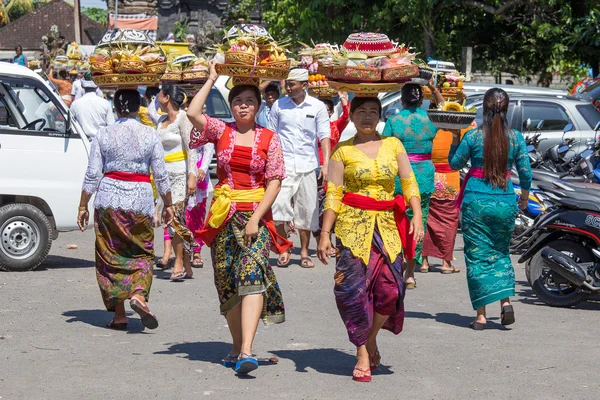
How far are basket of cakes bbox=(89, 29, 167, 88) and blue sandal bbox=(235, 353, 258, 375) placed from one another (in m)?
2.59

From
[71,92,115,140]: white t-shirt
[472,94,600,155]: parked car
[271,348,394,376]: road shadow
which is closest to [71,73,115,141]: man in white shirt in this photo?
[71,92,115,140]: white t-shirt

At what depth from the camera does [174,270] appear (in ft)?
35.9

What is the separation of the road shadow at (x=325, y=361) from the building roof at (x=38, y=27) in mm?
61724

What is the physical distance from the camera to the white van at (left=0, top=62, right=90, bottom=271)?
36.6ft

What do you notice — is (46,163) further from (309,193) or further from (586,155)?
(586,155)

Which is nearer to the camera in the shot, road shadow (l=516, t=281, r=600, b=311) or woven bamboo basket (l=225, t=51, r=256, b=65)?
woven bamboo basket (l=225, t=51, r=256, b=65)

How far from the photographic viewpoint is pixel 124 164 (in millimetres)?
8438

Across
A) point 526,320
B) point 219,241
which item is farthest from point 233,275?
point 526,320

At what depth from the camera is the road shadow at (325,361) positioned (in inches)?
283

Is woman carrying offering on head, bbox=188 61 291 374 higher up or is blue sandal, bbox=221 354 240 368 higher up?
woman carrying offering on head, bbox=188 61 291 374

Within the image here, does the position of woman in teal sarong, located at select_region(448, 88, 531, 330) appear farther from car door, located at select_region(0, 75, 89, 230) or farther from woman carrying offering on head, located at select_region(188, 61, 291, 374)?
car door, located at select_region(0, 75, 89, 230)

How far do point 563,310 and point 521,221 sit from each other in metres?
3.46

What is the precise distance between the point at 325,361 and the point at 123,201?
2.07 meters

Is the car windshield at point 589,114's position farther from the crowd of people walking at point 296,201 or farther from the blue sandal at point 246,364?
the blue sandal at point 246,364
